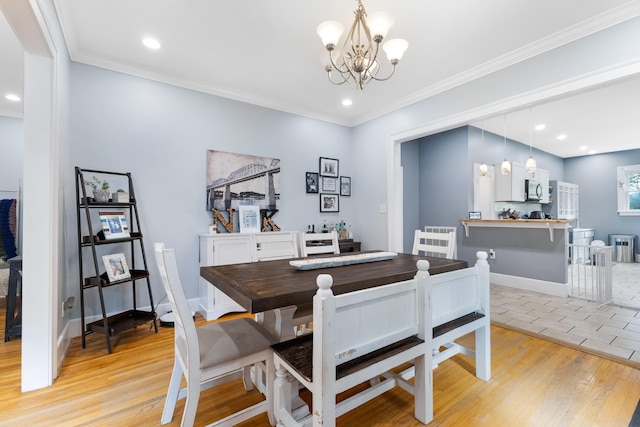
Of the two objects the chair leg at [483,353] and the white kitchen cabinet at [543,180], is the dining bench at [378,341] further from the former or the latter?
the white kitchen cabinet at [543,180]

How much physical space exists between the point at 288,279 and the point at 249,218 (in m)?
2.11

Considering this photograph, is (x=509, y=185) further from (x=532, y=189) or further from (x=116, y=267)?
(x=116, y=267)

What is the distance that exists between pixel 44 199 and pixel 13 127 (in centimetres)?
334

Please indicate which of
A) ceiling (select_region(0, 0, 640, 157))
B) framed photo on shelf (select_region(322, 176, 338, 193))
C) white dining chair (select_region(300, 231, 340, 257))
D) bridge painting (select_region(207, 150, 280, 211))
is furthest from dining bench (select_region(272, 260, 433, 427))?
framed photo on shelf (select_region(322, 176, 338, 193))

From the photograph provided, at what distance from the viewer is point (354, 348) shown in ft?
3.96

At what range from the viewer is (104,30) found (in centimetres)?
239

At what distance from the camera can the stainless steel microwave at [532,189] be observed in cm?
573

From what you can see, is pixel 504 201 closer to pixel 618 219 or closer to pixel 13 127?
pixel 618 219

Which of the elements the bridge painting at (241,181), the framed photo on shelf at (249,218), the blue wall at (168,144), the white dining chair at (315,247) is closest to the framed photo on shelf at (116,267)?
the blue wall at (168,144)

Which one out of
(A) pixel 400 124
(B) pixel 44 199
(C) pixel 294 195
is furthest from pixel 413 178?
(B) pixel 44 199

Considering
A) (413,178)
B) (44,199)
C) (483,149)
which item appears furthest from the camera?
(413,178)

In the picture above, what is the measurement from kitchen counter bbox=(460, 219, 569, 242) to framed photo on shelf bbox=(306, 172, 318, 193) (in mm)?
2494

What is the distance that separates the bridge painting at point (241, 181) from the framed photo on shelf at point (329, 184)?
77cm

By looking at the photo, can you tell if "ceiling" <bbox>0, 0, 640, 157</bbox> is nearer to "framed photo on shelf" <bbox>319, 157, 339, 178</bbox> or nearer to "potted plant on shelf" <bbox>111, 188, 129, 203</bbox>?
"framed photo on shelf" <bbox>319, 157, 339, 178</bbox>
